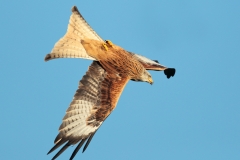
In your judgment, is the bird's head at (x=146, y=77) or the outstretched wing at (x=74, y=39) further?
the bird's head at (x=146, y=77)

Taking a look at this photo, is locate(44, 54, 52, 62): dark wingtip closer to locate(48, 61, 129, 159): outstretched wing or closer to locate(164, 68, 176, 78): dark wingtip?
locate(48, 61, 129, 159): outstretched wing

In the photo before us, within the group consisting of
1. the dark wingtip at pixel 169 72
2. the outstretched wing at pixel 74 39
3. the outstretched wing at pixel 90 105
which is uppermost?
the dark wingtip at pixel 169 72

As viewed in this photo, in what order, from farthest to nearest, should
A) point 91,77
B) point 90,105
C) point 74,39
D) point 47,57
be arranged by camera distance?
point 74,39, point 91,77, point 90,105, point 47,57

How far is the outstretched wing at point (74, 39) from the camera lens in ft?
59.6

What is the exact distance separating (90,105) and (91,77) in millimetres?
647

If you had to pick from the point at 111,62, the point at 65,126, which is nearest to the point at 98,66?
the point at 111,62

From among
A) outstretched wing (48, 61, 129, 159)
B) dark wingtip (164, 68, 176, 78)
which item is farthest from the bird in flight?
dark wingtip (164, 68, 176, 78)

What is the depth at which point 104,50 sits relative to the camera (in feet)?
61.0

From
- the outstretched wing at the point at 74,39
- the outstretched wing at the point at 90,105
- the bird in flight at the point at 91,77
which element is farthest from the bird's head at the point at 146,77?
the outstretched wing at the point at 74,39

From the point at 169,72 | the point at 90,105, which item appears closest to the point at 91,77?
the point at 90,105

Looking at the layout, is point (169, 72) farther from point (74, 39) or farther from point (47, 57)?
point (47, 57)

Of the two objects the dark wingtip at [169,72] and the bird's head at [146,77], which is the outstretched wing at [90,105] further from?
the dark wingtip at [169,72]

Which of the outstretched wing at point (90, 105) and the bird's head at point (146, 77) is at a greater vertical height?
the bird's head at point (146, 77)

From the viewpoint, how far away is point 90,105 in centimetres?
1812
